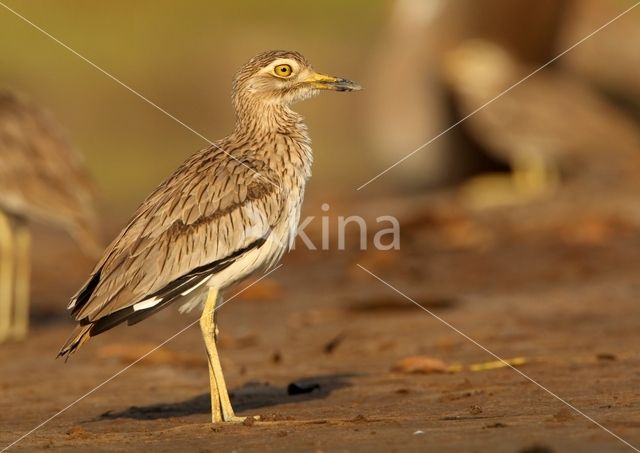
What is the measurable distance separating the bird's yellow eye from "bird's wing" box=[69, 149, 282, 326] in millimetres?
877

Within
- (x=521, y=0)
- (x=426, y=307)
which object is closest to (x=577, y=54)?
(x=521, y=0)

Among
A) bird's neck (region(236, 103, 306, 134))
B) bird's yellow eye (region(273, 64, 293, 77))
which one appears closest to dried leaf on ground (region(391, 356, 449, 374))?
bird's neck (region(236, 103, 306, 134))

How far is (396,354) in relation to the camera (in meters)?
8.00

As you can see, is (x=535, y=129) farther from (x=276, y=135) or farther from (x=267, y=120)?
(x=276, y=135)

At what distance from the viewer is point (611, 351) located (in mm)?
7230

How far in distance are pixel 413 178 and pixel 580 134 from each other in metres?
2.43

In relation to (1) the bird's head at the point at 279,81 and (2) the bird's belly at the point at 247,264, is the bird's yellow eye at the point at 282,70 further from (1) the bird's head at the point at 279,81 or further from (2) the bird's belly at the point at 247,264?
(2) the bird's belly at the point at 247,264

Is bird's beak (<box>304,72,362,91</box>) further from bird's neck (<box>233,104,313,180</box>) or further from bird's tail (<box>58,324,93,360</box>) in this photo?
bird's tail (<box>58,324,93,360</box>)

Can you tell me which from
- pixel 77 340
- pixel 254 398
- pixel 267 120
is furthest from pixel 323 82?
pixel 77 340

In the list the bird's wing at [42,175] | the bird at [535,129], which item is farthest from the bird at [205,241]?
the bird at [535,129]

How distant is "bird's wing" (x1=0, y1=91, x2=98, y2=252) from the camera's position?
1012cm

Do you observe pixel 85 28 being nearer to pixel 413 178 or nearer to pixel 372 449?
pixel 413 178

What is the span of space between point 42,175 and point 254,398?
3939 mm

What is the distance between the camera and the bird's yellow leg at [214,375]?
623 centimetres
